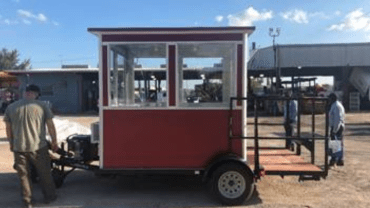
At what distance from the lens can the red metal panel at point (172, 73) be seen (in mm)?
7168

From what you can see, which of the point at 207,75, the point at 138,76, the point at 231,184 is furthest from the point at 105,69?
the point at 231,184

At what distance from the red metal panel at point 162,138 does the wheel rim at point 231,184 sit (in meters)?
0.39

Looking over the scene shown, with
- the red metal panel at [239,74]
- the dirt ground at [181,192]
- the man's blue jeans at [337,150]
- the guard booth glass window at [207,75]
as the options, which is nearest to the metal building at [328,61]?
the man's blue jeans at [337,150]

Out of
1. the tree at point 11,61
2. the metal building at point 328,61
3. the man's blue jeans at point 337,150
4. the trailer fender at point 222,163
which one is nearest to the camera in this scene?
the trailer fender at point 222,163

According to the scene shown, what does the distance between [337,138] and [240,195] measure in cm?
448

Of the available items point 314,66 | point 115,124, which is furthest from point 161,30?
point 314,66

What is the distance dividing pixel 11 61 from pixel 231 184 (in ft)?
335

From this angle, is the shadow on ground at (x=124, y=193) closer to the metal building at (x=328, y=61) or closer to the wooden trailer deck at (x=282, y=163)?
the wooden trailer deck at (x=282, y=163)

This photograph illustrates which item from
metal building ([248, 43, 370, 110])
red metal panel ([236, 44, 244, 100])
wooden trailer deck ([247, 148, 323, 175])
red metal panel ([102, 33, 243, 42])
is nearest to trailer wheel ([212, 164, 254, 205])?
wooden trailer deck ([247, 148, 323, 175])

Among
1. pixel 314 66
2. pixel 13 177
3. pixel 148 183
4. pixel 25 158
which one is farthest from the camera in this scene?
pixel 314 66

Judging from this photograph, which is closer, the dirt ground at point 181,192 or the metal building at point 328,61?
the dirt ground at point 181,192

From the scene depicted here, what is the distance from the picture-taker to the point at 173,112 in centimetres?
714

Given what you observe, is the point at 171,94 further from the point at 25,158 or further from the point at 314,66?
the point at 314,66

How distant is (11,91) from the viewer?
41062mm
